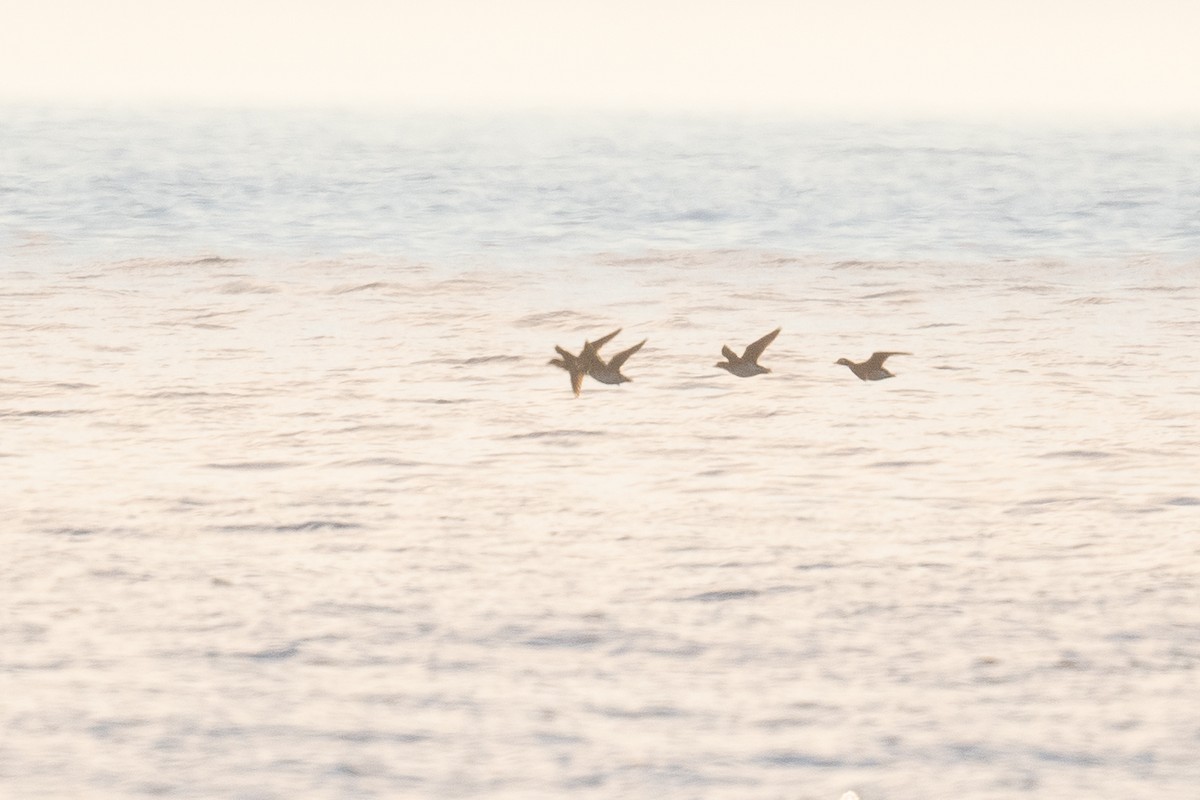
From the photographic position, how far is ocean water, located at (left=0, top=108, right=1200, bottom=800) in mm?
7492

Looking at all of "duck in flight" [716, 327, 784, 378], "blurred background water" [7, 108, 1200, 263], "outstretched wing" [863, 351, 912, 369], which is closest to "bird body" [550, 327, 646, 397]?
"duck in flight" [716, 327, 784, 378]

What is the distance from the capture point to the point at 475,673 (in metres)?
8.34

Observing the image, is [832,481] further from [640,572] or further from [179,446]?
[179,446]

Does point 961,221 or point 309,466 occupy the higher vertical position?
point 961,221

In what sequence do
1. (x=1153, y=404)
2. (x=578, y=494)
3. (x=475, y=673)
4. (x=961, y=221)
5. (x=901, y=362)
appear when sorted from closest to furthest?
(x=475, y=673)
(x=578, y=494)
(x=1153, y=404)
(x=901, y=362)
(x=961, y=221)

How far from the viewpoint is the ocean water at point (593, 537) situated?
24.6ft

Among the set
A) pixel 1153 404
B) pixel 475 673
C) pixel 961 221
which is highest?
pixel 961 221

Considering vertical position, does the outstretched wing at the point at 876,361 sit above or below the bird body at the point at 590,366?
above

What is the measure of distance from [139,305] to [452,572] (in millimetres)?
12801

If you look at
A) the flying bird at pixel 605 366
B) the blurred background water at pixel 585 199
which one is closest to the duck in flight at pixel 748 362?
the flying bird at pixel 605 366

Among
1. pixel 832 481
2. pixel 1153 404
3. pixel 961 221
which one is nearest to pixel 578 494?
pixel 832 481

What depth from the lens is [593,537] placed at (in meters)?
10.7

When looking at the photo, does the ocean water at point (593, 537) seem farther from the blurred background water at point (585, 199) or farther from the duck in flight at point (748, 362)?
the blurred background water at point (585, 199)

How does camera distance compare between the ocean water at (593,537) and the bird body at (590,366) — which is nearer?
the ocean water at (593,537)
